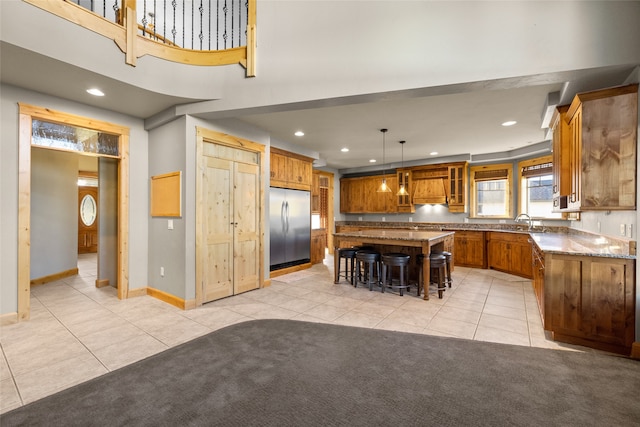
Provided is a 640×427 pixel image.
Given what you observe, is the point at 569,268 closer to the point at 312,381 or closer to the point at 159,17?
the point at 312,381

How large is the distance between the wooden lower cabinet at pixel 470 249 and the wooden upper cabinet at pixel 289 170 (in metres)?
3.75

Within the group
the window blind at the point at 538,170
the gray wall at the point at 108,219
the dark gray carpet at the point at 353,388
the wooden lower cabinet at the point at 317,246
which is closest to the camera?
the dark gray carpet at the point at 353,388

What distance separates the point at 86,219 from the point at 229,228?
24.6 ft

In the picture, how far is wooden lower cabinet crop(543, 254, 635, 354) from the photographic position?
2.43 m

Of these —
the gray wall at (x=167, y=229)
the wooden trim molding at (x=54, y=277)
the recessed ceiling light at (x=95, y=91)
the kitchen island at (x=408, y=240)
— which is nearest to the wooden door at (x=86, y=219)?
the wooden trim molding at (x=54, y=277)

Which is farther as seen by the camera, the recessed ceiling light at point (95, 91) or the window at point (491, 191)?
the window at point (491, 191)

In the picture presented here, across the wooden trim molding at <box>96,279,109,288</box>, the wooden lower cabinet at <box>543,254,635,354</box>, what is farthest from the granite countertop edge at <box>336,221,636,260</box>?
the wooden trim molding at <box>96,279,109,288</box>

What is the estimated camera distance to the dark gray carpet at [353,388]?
1725mm

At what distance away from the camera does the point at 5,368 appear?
229 cm

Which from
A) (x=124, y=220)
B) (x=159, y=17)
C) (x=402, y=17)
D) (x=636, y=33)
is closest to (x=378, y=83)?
(x=402, y=17)

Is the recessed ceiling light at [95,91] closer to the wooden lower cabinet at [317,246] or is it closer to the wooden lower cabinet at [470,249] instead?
the wooden lower cabinet at [317,246]

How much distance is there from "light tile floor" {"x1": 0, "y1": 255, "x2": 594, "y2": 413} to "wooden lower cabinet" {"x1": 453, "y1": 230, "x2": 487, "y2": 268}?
1293mm

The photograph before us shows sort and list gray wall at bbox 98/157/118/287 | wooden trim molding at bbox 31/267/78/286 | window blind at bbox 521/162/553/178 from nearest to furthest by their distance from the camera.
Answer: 1. gray wall at bbox 98/157/118/287
2. wooden trim molding at bbox 31/267/78/286
3. window blind at bbox 521/162/553/178

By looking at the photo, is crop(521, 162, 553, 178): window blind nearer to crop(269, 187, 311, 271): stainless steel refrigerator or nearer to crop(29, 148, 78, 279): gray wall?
crop(269, 187, 311, 271): stainless steel refrigerator
